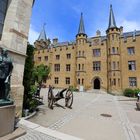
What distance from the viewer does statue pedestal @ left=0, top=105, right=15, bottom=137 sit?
4371 millimetres

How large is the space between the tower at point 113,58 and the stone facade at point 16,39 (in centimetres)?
2373

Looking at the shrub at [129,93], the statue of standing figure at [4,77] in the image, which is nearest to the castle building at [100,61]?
the shrub at [129,93]

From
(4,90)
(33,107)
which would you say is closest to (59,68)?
(33,107)

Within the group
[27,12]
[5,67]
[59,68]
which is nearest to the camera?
[5,67]

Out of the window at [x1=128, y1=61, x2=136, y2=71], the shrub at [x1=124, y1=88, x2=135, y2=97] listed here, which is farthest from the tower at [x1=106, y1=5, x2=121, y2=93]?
the window at [x1=128, y1=61, x2=136, y2=71]

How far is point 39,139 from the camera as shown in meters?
4.46

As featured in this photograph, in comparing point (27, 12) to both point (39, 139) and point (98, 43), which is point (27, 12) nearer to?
point (39, 139)

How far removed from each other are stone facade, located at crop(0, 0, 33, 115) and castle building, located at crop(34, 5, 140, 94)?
20.0 metres

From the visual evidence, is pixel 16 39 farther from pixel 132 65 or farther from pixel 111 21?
pixel 111 21

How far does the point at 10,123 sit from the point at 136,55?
94.1 feet

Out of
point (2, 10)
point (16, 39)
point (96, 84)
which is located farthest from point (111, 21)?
point (16, 39)

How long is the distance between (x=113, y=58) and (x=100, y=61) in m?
3.28

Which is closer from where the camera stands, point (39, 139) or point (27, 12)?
point (39, 139)

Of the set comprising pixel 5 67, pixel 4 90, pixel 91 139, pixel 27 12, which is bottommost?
pixel 91 139
